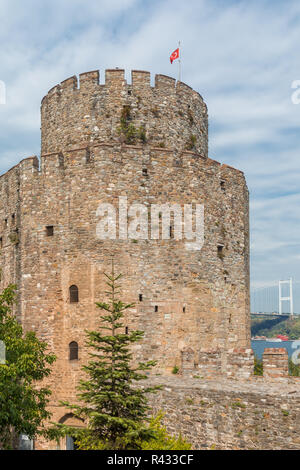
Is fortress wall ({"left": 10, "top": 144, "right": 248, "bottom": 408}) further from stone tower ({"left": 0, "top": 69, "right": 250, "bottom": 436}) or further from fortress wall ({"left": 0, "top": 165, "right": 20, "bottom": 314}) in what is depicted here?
fortress wall ({"left": 0, "top": 165, "right": 20, "bottom": 314})

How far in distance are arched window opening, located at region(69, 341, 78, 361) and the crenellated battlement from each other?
7.90m

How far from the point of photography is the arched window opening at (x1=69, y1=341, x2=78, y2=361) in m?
18.2

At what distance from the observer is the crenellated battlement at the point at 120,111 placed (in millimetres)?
20031

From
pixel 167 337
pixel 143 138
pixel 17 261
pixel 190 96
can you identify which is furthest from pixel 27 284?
pixel 190 96

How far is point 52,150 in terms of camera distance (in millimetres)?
21125

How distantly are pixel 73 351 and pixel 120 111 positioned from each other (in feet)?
31.6

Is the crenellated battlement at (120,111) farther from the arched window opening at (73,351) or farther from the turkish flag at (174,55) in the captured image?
the arched window opening at (73,351)

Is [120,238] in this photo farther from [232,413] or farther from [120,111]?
[232,413]

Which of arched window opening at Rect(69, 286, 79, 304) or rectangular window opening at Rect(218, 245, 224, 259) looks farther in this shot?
rectangular window opening at Rect(218, 245, 224, 259)

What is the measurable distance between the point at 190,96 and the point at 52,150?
21.1 feet

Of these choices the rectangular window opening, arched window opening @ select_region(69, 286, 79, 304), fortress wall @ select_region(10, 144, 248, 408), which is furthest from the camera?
the rectangular window opening

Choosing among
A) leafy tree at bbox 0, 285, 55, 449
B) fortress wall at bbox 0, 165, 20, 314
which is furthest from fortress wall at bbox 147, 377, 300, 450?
fortress wall at bbox 0, 165, 20, 314

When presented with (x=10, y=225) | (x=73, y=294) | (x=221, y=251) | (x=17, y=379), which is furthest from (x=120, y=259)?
(x=17, y=379)

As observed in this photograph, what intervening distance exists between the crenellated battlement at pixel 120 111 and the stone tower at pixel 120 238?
0.04 meters
